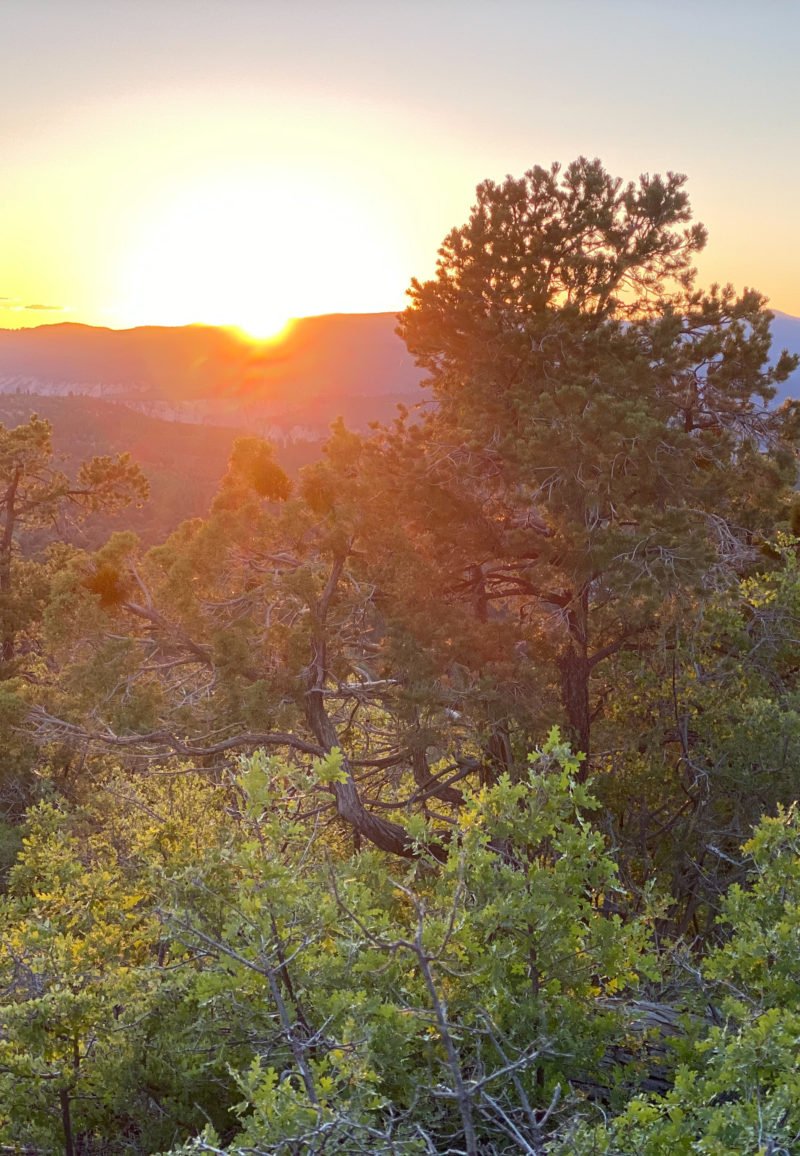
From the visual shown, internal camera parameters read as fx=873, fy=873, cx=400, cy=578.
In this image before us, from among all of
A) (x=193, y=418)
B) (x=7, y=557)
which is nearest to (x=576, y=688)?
(x=7, y=557)

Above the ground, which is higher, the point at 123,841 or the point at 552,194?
the point at 552,194

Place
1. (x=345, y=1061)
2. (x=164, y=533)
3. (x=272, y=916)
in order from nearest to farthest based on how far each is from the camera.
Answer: (x=345, y=1061)
(x=272, y=916)
(x=164, y=533)

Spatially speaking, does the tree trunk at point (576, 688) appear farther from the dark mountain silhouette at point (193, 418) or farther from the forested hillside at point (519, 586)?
the dark mountain silhouette at point (193, 418)

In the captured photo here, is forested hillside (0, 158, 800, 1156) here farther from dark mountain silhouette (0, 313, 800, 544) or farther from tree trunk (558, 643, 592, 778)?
dark mountain silhouette (0, 313, 800, 544)

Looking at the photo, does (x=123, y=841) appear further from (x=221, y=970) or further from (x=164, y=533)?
(x=164, y=533)

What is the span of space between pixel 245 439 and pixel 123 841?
19.9 ft

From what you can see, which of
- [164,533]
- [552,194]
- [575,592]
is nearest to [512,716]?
[575,592]

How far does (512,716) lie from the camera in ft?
36.1

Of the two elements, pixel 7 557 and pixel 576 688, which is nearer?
pixel 576 688

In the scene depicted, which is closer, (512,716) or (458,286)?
(512,716)

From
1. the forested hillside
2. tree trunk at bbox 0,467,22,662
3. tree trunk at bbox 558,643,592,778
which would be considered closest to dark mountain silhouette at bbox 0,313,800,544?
tree trunk at bbox 0,467,22,662

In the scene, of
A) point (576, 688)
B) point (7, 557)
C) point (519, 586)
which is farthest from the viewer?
point (7, 557)

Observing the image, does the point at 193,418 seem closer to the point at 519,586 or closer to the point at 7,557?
the point at 7,557

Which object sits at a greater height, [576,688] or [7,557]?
[7,557]
